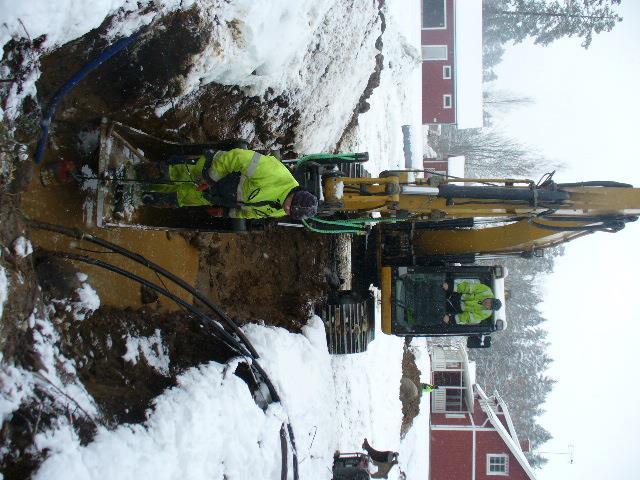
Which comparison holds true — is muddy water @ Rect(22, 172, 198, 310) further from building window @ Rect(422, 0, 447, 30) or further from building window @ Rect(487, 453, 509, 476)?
building window @ Rect(422, 0, 447, 30)

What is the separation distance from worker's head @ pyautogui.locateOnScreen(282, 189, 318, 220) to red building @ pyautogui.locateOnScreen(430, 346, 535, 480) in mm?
16394

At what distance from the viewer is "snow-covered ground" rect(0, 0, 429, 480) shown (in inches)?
176

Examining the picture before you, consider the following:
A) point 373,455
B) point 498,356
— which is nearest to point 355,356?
point 373,455

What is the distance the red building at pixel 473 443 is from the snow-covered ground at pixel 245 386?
8460mm

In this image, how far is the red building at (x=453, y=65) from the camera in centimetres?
2306

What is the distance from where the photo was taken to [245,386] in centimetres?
638

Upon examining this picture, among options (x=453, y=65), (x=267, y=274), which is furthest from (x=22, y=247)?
(x=453, y=65)

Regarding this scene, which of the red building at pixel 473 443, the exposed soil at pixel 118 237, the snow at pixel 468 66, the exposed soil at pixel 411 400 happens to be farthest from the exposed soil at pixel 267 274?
the snow at pixel 468 66

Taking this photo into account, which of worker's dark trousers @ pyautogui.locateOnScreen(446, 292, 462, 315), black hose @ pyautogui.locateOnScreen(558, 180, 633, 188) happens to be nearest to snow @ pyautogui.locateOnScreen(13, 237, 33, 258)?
black hose @ pyautogui.locateOnScreen(558, 180, 633, 188)

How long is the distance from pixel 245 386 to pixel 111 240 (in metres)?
2.06

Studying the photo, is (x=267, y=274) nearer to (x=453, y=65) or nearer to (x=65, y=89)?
(x=65, y=89)

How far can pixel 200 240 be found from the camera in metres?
7.65

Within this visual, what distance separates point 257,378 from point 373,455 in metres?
3.97

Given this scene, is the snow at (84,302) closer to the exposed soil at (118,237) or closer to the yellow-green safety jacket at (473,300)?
the exposed soil at (118,237)
